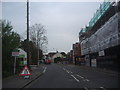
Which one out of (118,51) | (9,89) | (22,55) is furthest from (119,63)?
(9,89)

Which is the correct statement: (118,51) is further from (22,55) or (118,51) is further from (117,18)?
(22,55)

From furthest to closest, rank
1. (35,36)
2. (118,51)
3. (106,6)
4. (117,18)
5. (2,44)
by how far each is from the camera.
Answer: (35,36), (106,6), (118,51), (117,18), (2,44)

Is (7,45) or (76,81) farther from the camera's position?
(7,45)

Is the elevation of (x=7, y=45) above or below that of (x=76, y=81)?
above

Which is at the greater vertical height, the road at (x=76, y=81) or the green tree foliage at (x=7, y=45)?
the green tree foliage at (x=7, y=45)

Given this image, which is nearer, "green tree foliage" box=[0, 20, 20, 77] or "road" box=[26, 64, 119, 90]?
"road" box=[26, 64, 119, 90]

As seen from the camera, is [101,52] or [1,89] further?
[101,52]

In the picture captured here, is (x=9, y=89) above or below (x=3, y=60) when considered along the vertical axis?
below

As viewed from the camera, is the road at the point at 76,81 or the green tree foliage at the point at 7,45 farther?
the green tree foliage at the point at 7,45

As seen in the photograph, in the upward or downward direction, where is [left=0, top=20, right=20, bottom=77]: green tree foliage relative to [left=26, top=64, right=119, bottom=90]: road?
upward

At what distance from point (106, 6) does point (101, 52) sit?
26.8 feet

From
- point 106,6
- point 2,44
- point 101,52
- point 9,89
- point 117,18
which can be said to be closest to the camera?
point 9,89

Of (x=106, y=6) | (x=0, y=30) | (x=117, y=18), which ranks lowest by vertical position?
(x=0, y=30)

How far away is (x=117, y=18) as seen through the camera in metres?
30.4
